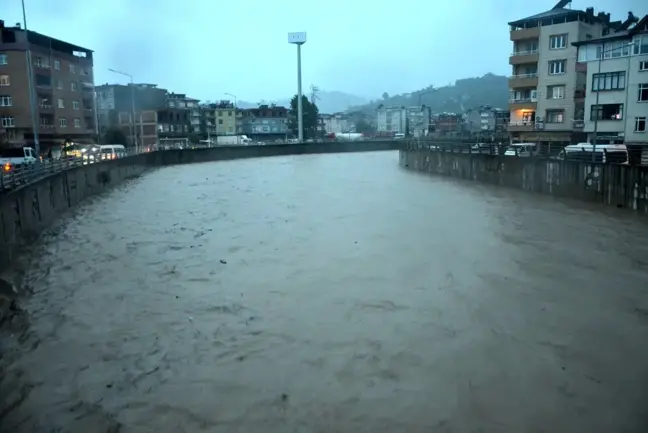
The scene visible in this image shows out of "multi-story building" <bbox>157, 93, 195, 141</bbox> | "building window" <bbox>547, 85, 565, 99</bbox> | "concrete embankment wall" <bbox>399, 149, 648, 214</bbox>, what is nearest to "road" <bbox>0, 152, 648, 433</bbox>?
"concrete embankment wall" <bbox>399, 149, 648, 214</bbox>

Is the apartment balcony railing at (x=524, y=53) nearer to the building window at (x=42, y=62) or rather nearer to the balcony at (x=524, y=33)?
the balcony at (x=524, y=33)

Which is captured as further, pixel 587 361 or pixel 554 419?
pixel 587 361

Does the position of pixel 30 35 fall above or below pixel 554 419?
above

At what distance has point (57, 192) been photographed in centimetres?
2577

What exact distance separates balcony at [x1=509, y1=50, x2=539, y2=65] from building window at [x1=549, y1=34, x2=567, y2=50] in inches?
71.3

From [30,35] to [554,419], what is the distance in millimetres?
61426

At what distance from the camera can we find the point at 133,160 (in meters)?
50.1

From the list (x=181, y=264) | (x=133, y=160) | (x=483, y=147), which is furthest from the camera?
(x=133, y=160)

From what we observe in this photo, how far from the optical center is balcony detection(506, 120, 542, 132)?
183 feet

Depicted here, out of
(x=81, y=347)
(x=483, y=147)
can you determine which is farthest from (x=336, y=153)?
(x=81, y=347)

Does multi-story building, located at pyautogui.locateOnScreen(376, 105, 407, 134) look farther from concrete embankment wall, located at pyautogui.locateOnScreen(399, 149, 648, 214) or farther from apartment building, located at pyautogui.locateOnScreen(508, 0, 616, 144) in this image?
concrete embankment wall, located at pyautogui.locateOnScreen(399, 149, 648, 214)

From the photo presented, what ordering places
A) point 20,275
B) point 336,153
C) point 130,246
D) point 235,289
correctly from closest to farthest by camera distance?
point 235,289, point 20,275, point 130,246, point 336,153

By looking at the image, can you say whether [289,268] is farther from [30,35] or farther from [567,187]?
[30,35]

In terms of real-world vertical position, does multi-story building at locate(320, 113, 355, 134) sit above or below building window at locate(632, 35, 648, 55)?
below
